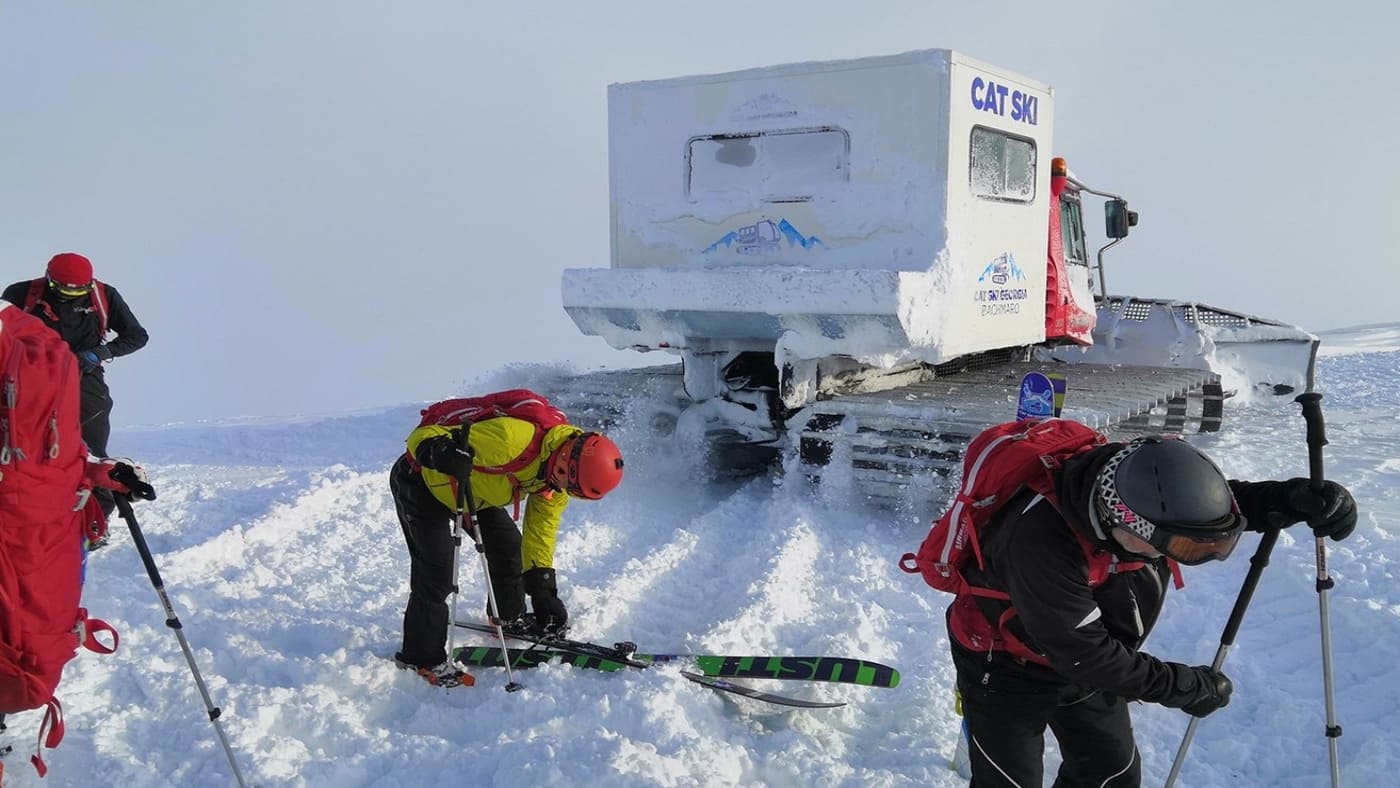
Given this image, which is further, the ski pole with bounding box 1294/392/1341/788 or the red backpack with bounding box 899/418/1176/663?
the ski pole with bounding box 1294/392/1341/788

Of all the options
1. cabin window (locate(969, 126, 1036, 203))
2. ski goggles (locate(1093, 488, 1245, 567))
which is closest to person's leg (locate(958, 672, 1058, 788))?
Result: ski goggles (locate(1093, 488, 1245, 567))

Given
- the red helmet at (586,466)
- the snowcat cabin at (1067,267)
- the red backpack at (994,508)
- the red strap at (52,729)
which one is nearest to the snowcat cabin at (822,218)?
the snowcat cabin at (1067,267)

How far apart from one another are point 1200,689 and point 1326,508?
0.59 meters

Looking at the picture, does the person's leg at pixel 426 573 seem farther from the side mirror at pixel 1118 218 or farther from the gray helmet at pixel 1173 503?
the side mirror at pixel 1118 218

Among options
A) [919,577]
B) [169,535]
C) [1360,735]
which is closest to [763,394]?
[919,577]

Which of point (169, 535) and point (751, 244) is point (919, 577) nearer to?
point (751, 244)

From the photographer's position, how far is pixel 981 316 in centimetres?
739

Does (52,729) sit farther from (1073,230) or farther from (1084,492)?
(1073,230)

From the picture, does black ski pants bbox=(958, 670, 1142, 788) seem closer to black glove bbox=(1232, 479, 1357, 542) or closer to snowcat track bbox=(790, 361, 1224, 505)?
black glove bbox=(1232, 479, 1357, 542)

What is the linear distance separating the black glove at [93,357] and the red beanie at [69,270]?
0.41 meters

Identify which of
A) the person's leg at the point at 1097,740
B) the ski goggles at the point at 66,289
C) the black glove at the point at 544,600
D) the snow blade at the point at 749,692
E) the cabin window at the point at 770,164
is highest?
the cabin window at the point at 770,164

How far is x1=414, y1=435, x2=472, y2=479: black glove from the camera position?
396cm

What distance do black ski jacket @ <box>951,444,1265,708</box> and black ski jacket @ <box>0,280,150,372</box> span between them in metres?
5.90

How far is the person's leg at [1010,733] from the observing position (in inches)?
110
